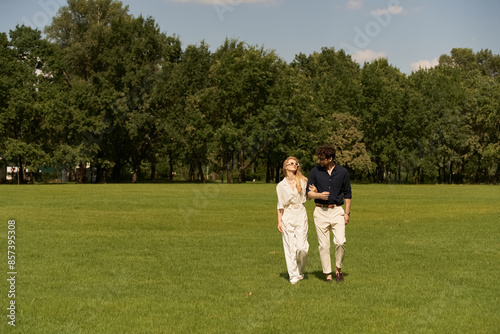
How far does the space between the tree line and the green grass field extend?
183 ft

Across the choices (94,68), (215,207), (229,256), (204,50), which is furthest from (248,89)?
A: (229,256)

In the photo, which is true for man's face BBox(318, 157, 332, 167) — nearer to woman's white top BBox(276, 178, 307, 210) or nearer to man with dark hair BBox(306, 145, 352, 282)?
man with dark hair BBox(306, 145, 352, 282)

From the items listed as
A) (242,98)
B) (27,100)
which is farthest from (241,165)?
(27,100)

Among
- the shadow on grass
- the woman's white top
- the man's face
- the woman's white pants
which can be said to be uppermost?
the man's face

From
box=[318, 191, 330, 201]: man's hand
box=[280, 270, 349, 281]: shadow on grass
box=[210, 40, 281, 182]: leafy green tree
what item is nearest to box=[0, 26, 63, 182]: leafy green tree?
box=[210, 40, 281, 182]: leafy green tree

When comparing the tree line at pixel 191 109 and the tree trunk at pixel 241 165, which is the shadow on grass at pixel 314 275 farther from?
the tree trunk at pixel 241 165

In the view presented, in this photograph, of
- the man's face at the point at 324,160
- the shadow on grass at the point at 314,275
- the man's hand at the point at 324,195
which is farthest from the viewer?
the shadow on grass at the point at 314,275

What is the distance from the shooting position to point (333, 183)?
11.8m

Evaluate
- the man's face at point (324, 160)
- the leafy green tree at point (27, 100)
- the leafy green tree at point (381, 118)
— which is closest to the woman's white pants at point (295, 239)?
the man's face at point (324, 160)

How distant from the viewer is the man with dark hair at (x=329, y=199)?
11.8 metres

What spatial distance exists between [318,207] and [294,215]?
48cm

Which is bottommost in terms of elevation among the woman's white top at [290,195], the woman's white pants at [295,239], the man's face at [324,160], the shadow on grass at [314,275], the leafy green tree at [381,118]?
the shadow on grass at [314,275]

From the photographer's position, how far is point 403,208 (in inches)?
1346

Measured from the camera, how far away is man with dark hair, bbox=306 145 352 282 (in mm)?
11766
